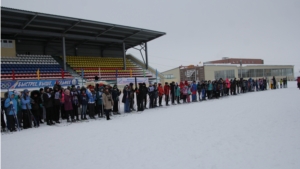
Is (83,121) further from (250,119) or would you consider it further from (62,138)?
(250,119)

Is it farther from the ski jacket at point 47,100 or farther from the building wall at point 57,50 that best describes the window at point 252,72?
the ski jacket at point 47,100

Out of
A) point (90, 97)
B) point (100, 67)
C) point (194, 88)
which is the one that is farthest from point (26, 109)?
point (100, 67)

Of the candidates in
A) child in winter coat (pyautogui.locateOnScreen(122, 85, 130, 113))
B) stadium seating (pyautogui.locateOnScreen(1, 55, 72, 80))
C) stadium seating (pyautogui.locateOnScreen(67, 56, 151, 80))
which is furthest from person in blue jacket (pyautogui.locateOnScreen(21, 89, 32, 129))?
stadium seating (pyautogui.locateOnScreen(67, 56, 151, 80))

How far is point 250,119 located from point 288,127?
1.61 m

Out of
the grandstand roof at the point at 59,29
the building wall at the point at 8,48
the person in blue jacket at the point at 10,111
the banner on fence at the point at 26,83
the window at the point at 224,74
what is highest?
the grandstand roof at the point at 59,29

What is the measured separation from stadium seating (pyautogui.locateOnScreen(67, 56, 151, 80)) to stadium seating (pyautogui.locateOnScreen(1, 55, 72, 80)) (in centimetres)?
220

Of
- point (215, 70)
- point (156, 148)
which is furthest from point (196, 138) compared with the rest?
point (215, 70)

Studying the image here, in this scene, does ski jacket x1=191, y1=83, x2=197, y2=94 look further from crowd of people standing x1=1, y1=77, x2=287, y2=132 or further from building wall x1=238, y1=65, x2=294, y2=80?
building wall x1=238, y1=65, x2=294, y2=80

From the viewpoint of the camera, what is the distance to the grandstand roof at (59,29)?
59.0 ft

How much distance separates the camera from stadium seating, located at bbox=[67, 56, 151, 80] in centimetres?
2348

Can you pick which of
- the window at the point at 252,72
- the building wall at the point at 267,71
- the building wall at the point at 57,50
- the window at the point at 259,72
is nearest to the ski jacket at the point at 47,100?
the building wall at the point at 57,50

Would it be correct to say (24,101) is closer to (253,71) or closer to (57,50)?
(57,50)

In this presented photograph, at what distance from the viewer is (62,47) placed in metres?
22.0

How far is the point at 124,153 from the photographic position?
525 centimetres
